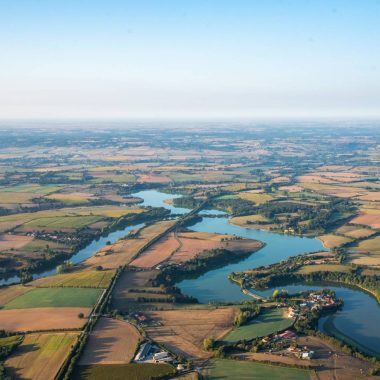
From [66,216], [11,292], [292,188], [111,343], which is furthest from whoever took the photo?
[292,188]

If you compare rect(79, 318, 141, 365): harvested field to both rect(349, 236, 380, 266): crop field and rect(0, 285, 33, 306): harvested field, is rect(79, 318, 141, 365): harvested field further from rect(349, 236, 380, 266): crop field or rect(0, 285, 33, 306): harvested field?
rect(349, 236, 380, 266): crop field

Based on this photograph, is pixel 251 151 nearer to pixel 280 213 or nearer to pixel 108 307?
pixel 280 213

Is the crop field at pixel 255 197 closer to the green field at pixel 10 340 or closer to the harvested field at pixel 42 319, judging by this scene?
the harvested field at pixel 42 319

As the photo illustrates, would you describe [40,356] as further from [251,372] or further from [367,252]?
[367,252]

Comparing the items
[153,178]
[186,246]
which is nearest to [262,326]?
[186,246]

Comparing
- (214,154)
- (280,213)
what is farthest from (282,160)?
(280,213)

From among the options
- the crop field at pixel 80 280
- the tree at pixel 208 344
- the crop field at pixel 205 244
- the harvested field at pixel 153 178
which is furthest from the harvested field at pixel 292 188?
the tree at pixel 208 344
